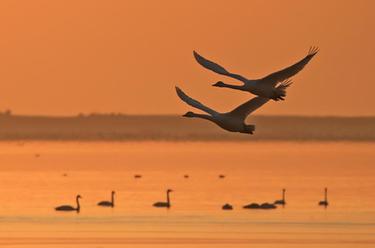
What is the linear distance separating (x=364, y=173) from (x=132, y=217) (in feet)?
161

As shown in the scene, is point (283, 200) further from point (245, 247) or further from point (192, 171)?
point (192, 171)

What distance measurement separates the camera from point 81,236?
61344 millimetres

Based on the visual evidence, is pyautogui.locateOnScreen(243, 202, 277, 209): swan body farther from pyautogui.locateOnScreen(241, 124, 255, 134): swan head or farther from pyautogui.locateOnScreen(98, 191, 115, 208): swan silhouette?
pyautogui.locateOnScreen(241, 124, 255, 134): swan head

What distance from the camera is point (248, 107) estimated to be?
38.3 m

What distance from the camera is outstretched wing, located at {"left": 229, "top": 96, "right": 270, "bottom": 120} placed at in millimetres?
38156

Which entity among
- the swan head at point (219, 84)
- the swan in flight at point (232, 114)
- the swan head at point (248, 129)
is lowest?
the swan head at point (248, 129)

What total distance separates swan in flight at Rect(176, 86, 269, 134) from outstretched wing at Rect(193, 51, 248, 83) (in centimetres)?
75

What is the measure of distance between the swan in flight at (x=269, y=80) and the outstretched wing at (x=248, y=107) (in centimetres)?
105

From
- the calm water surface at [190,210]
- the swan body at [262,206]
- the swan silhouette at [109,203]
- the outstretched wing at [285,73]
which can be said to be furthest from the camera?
the swan silhouette at [109,203]

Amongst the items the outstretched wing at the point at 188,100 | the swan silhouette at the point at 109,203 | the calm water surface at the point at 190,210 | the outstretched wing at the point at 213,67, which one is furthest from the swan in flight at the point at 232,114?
the swan silhouette at the point at 109,203

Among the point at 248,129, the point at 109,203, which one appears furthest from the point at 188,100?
the point at 109,203

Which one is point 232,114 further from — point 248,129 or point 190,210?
point 190,210

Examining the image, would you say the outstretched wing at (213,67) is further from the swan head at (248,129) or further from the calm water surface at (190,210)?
the calm water surface at (190,210)

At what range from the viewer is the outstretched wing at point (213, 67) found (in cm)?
3662
